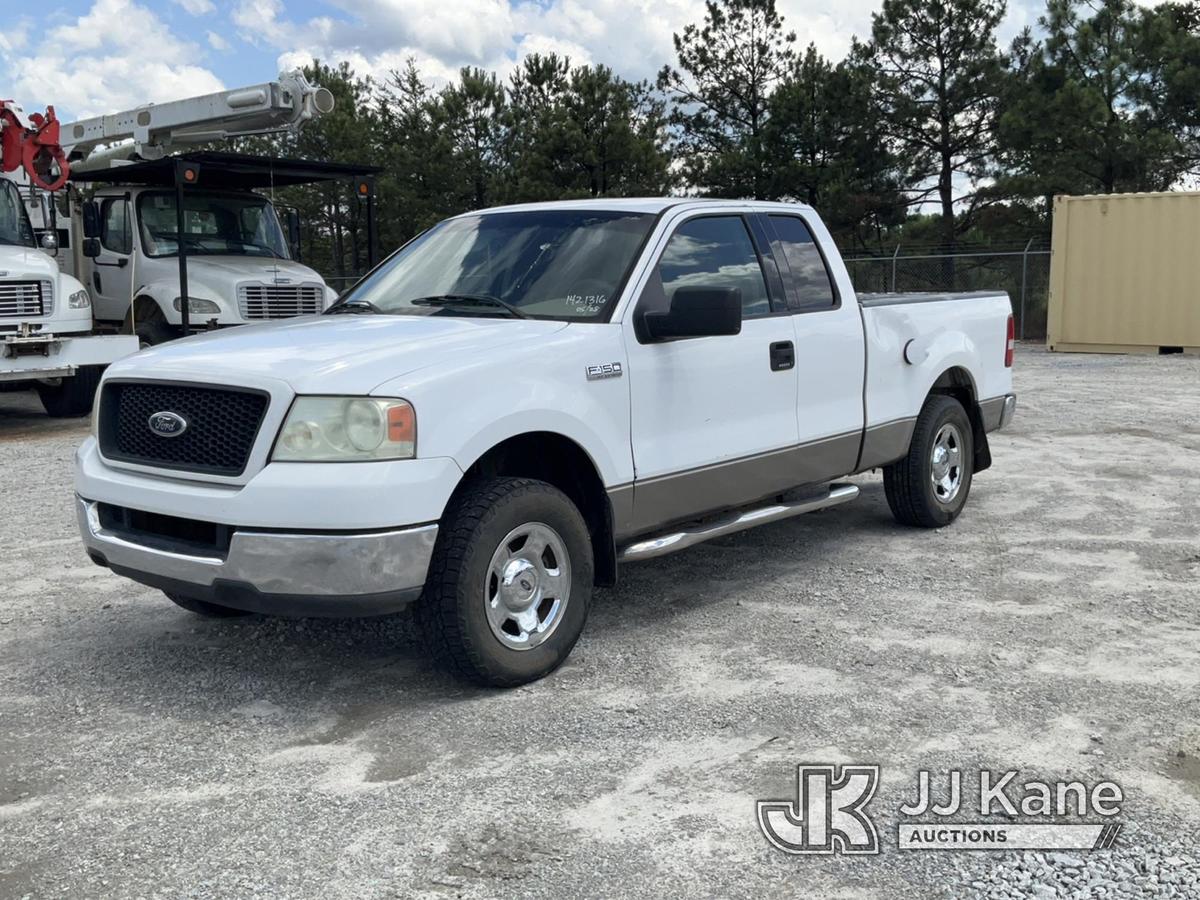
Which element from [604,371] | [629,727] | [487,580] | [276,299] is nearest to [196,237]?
[276,299]

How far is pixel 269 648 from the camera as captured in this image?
5.07 meters

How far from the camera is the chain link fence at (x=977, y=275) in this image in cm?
2478

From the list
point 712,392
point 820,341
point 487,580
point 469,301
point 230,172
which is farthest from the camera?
point 230,172

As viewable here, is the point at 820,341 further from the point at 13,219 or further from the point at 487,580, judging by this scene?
the point at 13,219

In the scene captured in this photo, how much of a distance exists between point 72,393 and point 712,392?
1017 centimetres

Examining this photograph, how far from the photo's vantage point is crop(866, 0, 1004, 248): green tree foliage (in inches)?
1150

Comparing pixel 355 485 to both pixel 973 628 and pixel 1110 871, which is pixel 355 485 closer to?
pixel 1110 871

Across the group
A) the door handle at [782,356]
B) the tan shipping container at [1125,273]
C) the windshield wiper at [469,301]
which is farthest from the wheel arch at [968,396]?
the tan shipping container at [1125,273]

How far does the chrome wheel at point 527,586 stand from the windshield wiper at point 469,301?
3.29ft

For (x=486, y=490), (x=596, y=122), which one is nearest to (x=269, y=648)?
(x=486, y=490)

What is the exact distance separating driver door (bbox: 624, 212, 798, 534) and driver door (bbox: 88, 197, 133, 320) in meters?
9.58

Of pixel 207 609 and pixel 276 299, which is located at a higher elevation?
pixel 276 299

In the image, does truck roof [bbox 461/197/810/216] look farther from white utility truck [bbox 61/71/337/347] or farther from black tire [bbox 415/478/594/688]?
white utility truck [bbox 61/71/337/347]

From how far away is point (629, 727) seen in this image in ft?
13.6
